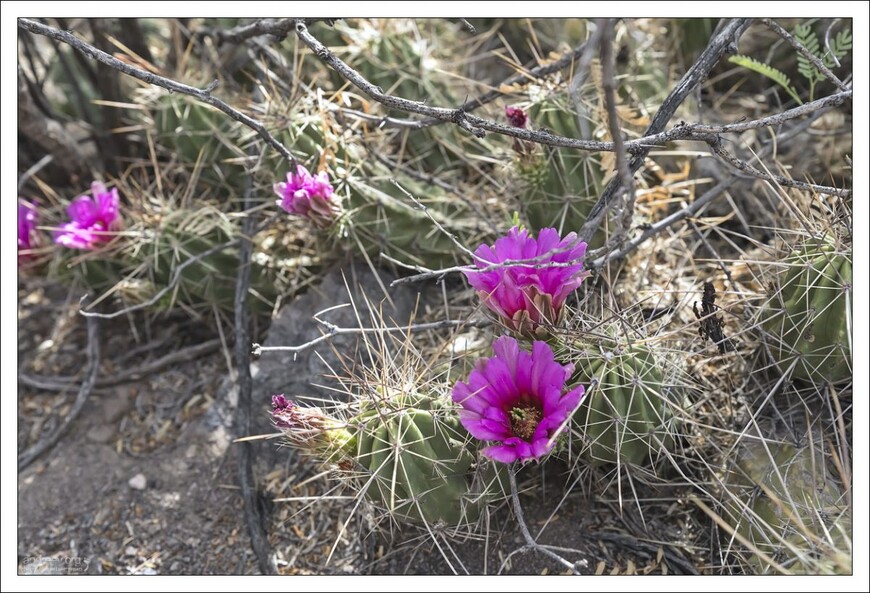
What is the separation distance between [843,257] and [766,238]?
711 millimetres

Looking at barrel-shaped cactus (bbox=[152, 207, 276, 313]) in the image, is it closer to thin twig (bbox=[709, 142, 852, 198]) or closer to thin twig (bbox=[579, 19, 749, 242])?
thin twig (bbox=[579, 19, 749, 242])

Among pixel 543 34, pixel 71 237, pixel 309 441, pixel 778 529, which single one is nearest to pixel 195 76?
pixel 71 237

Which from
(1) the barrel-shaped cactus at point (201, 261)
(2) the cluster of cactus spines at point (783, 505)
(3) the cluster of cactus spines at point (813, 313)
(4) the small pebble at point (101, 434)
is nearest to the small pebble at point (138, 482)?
(4) the small pebble at point (101, 434)

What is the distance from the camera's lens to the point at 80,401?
2.22 metres

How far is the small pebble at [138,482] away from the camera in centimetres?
202

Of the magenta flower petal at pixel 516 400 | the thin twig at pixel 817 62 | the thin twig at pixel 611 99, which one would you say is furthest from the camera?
the thin twig at pixel 817 62

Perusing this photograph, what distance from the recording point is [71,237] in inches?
83.3

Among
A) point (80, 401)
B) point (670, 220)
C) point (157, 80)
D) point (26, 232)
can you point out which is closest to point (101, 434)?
point (80, 401)

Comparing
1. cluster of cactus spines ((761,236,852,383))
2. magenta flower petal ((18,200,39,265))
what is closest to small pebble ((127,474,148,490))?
magenta flower petal ((18,200,39,265))

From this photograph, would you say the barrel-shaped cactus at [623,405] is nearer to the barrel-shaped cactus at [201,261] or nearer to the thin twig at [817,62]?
the thin twig at [817,62]

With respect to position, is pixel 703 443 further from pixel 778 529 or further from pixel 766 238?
pixel 766 238

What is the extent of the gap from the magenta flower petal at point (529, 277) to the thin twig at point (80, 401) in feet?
4.33

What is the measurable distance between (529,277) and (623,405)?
289 mm

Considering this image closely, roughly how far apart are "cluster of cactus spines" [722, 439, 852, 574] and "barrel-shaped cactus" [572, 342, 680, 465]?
215 millimetres
